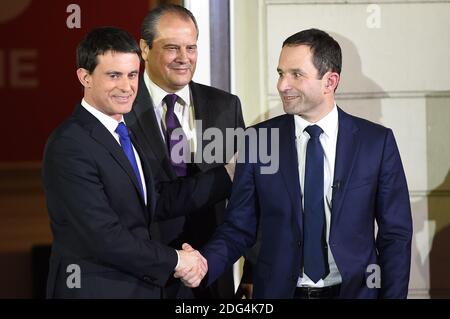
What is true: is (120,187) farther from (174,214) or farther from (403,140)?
(403,140)

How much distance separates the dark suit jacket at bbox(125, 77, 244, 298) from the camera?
3453mm

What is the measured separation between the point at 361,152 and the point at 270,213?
42cm

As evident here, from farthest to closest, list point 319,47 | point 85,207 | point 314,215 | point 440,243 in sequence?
point 440,243 → point 319,47 → point 314,215 → point 85,207

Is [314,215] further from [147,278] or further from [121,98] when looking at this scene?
[121,98]

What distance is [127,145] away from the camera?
10.2ft

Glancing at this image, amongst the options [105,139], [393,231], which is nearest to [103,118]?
[105,139]

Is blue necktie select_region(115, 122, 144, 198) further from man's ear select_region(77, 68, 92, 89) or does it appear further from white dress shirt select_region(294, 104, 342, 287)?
white dress shirt select_region(294, 104, 342, 287)

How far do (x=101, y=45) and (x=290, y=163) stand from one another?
866 millimetres

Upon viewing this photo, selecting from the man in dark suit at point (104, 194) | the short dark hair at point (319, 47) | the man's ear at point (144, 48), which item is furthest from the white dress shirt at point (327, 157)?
the man's ear at point (144, 48)

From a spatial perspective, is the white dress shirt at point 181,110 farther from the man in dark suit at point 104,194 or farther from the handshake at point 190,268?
the handshake at point 190,268

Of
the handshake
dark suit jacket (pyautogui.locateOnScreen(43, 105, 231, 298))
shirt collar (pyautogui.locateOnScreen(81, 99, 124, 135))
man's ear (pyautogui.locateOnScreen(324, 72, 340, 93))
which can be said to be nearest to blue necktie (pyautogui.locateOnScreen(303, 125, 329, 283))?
man's ear (pyautogui.locateOnScreen(324, 72, 340, 93))

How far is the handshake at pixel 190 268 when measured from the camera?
3193 millimetres
